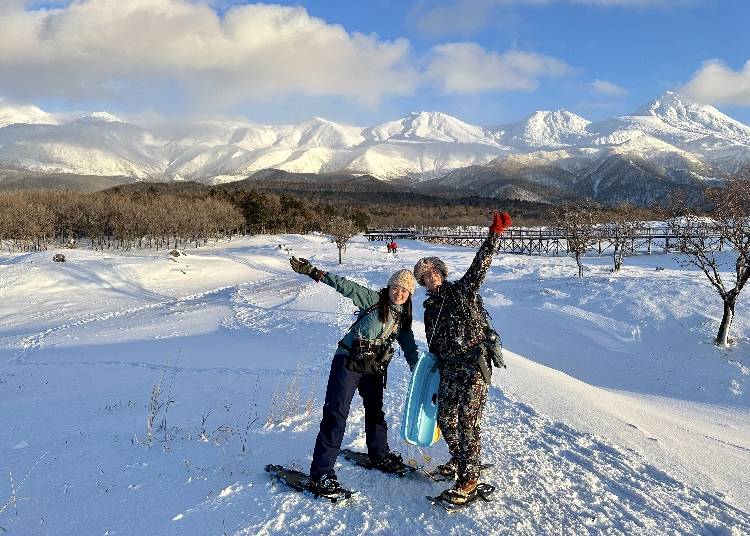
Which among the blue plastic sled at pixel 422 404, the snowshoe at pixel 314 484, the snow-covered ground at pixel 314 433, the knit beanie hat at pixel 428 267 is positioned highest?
the knit beanie hat at pixel 428 267

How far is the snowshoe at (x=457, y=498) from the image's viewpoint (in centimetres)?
372

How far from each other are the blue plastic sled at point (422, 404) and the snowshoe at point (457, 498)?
0.49 m

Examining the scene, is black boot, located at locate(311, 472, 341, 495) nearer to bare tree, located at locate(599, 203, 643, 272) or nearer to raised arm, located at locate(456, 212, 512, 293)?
raised arm, located at locate(456, 212, 512, 293)

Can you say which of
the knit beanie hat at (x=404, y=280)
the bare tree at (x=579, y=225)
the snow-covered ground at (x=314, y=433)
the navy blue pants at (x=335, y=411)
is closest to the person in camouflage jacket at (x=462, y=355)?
the knit beanie hat at (x=404, y=280)

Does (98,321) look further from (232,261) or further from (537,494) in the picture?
(232,261)

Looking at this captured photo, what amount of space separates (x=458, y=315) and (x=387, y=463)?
1.41m

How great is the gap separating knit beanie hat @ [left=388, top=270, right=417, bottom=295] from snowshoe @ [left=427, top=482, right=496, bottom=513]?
1534 millimetres

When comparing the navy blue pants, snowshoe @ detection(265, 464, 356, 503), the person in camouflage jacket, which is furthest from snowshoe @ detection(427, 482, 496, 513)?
the navy blue pants

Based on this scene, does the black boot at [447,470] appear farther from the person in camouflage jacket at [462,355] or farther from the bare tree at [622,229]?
the bare tree at [622,229]

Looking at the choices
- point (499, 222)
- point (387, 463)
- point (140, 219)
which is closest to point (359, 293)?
point (499, 222)

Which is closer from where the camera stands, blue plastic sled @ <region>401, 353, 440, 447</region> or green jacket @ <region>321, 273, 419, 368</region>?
green jacket @ <region>321, 273, 419, 368</region>

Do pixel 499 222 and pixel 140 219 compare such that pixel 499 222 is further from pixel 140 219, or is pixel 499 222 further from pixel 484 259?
pixel 140 219

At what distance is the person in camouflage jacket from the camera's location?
3881 millimetres

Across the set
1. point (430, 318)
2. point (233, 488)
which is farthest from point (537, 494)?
point (233, 488)
